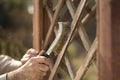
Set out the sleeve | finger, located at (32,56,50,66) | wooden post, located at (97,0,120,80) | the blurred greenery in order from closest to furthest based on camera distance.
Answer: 1. wooden post, located at (97,0,120,80)
2. finger, located at (32,56,50,66)
3. the sleeve
4. the blurred greenery

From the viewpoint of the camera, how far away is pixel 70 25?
1.92 metres

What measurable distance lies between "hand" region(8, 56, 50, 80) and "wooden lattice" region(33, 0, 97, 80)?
5 cm

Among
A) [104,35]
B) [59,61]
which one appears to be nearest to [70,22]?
[59,61]

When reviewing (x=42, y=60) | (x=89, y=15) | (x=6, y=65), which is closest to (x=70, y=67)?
(x=42, y=60)

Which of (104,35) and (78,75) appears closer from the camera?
(104,35)

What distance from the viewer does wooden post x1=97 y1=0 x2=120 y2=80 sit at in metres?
1.58

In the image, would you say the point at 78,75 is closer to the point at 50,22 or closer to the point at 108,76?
the point at 108,76

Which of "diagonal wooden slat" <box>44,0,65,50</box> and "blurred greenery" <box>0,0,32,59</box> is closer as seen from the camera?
"diagonal wooden slat" <box>44,0,65,50</box>

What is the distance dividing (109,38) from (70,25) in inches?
13.9

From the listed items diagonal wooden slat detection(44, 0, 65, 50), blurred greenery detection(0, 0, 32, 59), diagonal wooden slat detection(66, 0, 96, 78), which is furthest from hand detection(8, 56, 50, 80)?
blurred greenery detection(0, 0, 32, 59)

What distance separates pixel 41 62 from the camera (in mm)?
2059

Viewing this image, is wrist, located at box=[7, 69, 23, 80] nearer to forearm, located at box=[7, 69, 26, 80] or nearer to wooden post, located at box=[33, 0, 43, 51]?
forearm, located at box=[7, 69, 26, 80]

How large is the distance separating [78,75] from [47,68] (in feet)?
0.87

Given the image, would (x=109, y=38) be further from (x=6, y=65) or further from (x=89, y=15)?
(x=6, y=65)
